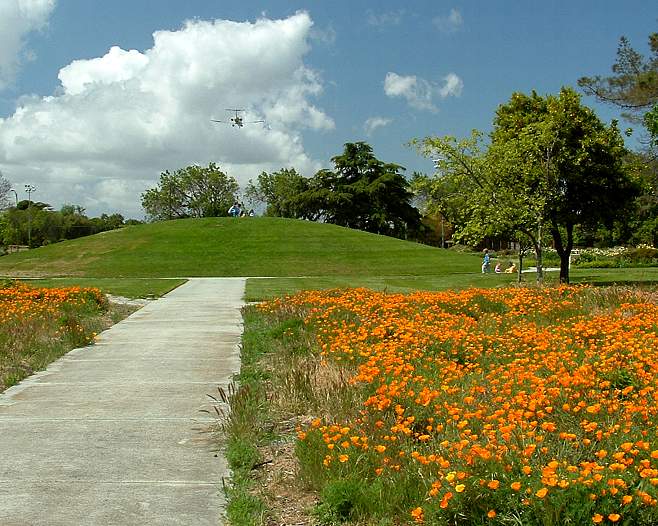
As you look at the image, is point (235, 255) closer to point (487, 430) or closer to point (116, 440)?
point (116, 440)

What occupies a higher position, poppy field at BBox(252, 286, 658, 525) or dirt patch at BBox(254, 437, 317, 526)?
poppy field at BBox(252, 286, 658, 525)

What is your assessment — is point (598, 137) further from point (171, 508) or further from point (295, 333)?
point (171, 508)

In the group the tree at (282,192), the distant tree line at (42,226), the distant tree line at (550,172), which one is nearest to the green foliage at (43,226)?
the distant tree line at (42,226)

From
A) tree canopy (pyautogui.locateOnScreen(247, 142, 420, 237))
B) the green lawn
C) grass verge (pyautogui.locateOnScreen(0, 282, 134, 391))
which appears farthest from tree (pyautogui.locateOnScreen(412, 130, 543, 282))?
tree canopy (pyautogui.locateOnScreen(247, 142, 420, 237))

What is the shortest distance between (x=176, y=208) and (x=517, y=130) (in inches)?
2902

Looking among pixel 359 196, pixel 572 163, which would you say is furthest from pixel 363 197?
pixel 572 163

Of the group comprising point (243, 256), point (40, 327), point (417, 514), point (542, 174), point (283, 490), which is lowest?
point (283, 490)

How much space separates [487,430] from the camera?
4.72m

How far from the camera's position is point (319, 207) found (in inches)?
3420

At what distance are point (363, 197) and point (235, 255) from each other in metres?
40.5

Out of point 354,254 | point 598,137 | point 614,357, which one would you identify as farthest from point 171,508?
point 354,254

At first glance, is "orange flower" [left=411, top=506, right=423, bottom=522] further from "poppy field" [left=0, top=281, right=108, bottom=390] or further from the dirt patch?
"poppy field" [left=0, top=281, right=108, bottom=390]

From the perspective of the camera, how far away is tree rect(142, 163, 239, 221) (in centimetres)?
9456

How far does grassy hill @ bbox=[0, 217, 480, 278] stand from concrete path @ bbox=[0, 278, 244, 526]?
2992 centimetres
